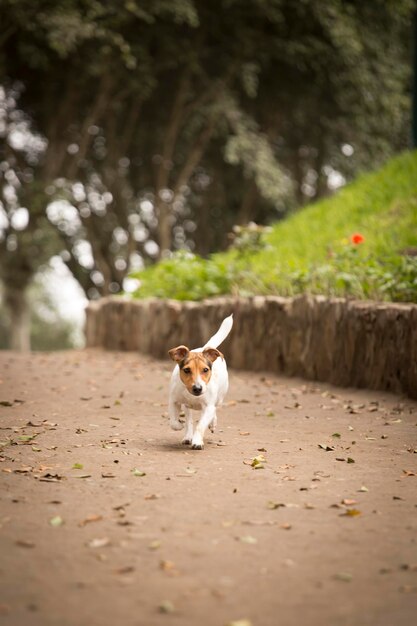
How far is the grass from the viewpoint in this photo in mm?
11750

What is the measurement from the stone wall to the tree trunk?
8.00 metres

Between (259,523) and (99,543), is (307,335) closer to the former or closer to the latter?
(259,523)

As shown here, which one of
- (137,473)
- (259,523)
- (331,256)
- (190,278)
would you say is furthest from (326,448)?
(190,278)

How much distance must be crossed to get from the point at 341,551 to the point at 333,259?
874 cm

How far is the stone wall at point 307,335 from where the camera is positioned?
32.6ft

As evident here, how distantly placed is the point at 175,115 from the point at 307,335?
43.9 feet

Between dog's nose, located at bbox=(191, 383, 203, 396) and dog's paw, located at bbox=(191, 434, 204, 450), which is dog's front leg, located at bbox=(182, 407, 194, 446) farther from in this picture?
dog's nose, located at bbox=(191, 383, 203, 396)

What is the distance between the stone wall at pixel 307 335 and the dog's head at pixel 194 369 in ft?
11.0

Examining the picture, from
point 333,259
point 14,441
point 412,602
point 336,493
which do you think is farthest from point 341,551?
point 333,259

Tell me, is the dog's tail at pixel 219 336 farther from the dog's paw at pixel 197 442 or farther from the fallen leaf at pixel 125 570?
the fallen leaf at pixel 125 570

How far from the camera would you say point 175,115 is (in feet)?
76.8

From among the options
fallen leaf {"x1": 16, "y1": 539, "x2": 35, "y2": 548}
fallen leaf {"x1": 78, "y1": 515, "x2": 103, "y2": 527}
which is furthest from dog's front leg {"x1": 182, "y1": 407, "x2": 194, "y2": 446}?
fallen leaf {"x1": 16, "y1": 539, "x2": 35, "y2": 548}

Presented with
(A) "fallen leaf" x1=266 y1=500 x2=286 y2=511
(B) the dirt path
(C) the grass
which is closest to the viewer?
(B) the dirt path

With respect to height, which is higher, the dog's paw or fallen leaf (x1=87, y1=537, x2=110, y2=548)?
the dog's paw
